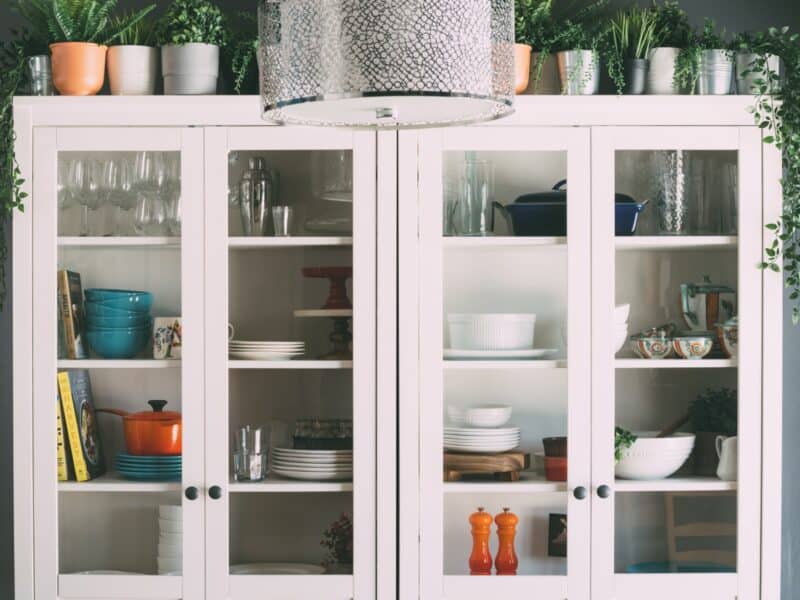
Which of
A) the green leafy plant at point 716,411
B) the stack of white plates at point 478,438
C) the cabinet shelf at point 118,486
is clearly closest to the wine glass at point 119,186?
the cabinet shelf at point 118,486

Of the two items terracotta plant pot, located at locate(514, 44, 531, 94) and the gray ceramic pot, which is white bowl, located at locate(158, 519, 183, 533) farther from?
the gray ceramic pot

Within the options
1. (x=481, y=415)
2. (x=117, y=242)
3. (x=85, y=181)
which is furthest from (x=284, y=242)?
(x=481, y=415)

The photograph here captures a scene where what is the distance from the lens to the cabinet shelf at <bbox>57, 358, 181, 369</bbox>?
8.45ft

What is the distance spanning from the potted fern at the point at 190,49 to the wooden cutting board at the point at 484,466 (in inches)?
42.1

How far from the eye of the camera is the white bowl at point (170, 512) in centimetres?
257

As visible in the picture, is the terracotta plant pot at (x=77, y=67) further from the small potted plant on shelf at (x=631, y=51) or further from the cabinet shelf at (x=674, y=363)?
the cabinet shelf at (x=674, y=363)

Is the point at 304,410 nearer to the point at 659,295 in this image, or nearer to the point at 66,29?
the point at 659,295

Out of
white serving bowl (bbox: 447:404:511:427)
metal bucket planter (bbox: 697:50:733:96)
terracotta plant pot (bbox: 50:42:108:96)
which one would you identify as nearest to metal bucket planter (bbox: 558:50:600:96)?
metal bucket planter (bbox: 697:50:733:96)

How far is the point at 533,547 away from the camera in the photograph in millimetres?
2582

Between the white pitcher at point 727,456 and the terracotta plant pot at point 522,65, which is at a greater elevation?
the terracotta plant pot at point 522,65

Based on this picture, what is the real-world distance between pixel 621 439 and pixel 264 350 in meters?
0.89

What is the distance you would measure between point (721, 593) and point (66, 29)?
2.08 metres

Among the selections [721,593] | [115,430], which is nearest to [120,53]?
[115,430]

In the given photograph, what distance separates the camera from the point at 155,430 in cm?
258
